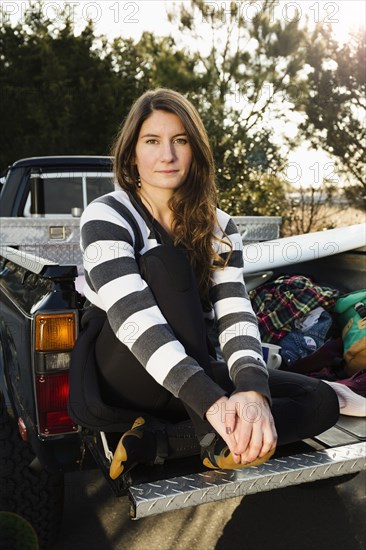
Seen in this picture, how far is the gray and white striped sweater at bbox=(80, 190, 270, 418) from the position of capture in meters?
1.94

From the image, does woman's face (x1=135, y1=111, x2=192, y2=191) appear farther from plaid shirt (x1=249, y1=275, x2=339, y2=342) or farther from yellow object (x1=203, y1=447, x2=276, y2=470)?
plaid shirt (x1=249, y1=275, x2=339, y2=342)

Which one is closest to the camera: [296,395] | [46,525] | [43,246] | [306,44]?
[296,395]

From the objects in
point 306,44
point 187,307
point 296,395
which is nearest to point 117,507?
point 296,395

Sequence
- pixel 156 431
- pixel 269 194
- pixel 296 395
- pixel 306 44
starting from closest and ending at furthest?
1. pixel 156 431
2. pixel 296 395
3. pixel 269 194
4. pixel 306 44

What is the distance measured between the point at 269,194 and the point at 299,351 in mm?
7607

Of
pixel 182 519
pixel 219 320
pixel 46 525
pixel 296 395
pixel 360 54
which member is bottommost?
pixel 182 519

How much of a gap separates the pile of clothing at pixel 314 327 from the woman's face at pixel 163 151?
1.37 m

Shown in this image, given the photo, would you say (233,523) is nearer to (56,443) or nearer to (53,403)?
(56,443)

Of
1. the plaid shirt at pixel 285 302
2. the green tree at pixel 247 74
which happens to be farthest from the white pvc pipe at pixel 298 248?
the green tree at pixel 247 74

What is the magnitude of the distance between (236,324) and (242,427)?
1.59ft

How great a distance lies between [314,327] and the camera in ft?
11.2

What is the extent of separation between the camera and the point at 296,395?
228cm

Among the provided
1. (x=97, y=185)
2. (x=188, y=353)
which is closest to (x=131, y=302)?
(x=188, y=353)

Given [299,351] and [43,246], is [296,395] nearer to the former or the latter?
[299,351]
